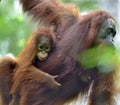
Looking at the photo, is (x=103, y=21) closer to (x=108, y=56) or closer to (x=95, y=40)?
(x=95, y=40)

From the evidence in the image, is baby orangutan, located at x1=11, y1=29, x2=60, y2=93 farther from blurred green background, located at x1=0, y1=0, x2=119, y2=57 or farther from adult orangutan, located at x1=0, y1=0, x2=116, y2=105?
blurred green background, located at x1=0, y1=0, x2=119, y2=57

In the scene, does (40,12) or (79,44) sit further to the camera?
(40,12)

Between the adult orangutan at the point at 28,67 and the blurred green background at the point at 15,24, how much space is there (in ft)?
1.67

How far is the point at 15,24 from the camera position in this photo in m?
6.41

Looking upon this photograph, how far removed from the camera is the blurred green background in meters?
5.58


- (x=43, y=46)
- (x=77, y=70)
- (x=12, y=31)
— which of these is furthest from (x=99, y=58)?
(x=12, y=31)

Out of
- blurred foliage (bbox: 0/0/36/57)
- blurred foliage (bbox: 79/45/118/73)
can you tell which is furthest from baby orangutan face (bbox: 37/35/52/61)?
blurred foliage (bbox: 0/0/36/57)

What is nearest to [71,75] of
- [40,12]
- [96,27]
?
[96,27]

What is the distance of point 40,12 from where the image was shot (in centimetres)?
518

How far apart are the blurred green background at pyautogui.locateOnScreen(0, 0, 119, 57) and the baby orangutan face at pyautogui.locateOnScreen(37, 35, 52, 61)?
0.53 metres

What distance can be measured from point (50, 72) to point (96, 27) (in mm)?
502

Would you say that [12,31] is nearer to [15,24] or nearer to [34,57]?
[15,24]

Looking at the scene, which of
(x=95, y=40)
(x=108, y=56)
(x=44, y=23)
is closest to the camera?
(x=108, y=56)

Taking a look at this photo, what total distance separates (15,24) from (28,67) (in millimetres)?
1808
